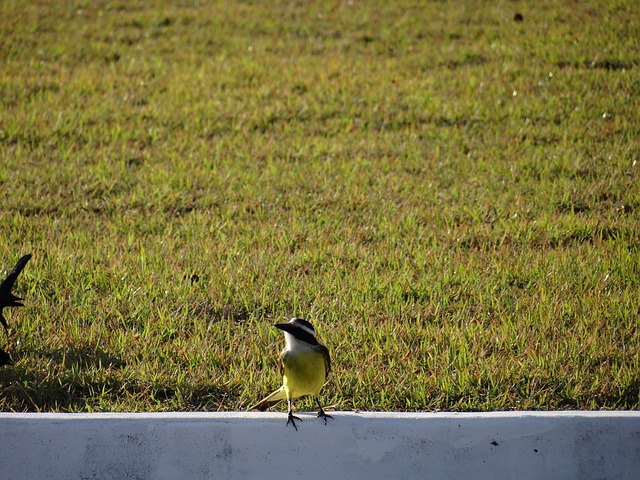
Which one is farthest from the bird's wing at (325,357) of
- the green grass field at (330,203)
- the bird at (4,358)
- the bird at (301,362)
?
the bird at (4,358)

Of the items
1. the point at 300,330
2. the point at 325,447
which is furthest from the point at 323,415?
the point at 300,330

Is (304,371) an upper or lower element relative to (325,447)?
upper

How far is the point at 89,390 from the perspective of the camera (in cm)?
449

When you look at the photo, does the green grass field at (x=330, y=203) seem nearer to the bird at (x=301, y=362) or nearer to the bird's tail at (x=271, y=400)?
the bird's tail at (x=271, y=400)

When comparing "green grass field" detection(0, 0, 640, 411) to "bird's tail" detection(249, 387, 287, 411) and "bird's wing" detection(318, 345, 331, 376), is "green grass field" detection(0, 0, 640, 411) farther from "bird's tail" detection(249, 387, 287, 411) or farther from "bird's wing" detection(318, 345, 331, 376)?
"bird's wing" detection(318, 345, 331, 376)

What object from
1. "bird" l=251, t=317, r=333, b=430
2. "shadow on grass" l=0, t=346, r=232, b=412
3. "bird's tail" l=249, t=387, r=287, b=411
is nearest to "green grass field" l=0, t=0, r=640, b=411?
"shadow on grass" l=0, t=346, r=232, b=412

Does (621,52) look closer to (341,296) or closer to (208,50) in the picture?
(208,50)

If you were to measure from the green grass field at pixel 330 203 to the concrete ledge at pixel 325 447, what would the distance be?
350mm

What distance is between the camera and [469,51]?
37.4ft

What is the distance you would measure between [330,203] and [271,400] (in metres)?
3.36

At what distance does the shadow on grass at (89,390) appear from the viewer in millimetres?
4375

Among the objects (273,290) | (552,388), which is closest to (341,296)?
(273,290)

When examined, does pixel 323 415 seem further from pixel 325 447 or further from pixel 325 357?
pixel 325 357

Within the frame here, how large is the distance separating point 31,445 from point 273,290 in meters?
2.08
